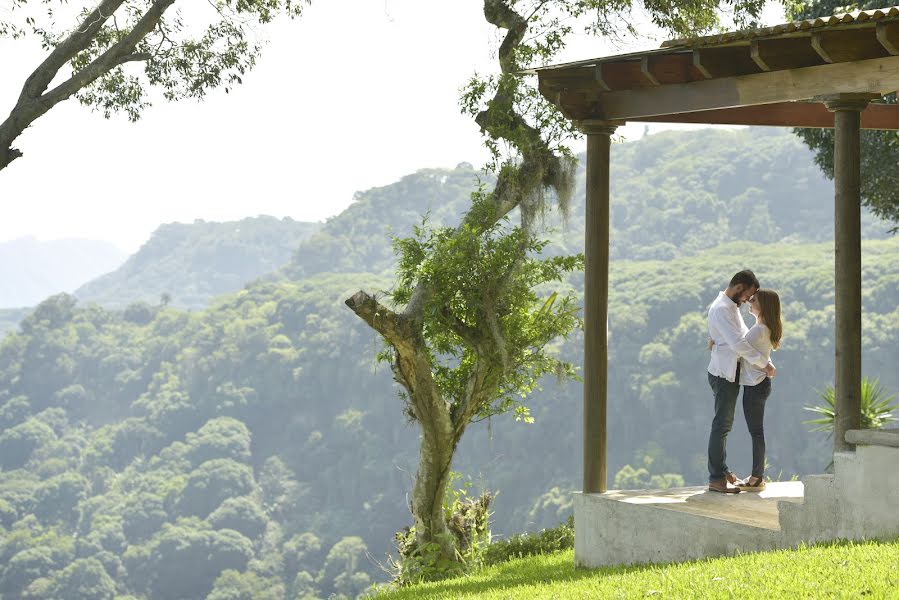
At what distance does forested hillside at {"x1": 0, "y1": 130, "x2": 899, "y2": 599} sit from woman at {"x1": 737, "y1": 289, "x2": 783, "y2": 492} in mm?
49030


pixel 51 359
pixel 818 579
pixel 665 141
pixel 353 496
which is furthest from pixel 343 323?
pixel 818 579

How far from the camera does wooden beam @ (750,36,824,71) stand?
19.1ft

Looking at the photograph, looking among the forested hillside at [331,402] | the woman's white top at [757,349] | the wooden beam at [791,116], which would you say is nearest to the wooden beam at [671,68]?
the wooden beam at [791,116]

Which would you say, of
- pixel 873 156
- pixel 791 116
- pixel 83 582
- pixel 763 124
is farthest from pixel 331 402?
pixel 763 124

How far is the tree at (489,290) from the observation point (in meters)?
8.59

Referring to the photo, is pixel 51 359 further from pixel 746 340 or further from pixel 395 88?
pixel 746 340

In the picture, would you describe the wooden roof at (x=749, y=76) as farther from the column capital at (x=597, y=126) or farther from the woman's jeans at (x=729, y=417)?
the woman's jeans at (x=729, y=417)

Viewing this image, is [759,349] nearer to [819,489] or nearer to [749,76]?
[819,489]

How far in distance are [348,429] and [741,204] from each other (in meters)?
40.7

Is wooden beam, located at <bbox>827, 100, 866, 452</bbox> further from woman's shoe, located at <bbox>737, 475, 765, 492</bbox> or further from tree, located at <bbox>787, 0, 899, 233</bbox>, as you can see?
tree, located at <bbox>787, 0, 899, 233</bbox>

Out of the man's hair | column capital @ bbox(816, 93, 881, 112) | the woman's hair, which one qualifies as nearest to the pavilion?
column capital @ bbox(816, 93, 881, 112)

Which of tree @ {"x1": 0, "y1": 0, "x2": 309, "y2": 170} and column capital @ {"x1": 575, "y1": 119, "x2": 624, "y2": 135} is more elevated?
tree @ {"x1": 0, "y1": 0, "x2": 309, "y2": 170}

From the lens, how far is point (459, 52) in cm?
1126

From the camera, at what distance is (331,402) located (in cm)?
8712
